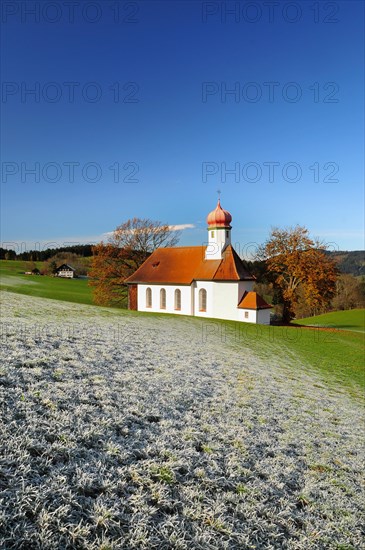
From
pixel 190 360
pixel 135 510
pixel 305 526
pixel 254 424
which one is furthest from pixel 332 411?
pixel 135 510

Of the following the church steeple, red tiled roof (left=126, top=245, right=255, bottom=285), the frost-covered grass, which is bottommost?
the frost-covered grass

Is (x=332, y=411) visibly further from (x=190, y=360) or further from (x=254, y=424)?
(x=190, y=360)

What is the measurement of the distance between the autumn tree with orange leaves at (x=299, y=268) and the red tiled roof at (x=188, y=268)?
9.45 m

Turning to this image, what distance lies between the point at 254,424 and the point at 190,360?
5.92 m

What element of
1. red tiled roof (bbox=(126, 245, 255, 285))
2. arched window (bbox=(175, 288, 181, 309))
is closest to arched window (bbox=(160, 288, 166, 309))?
red tiled roof (bbox=(126, 245, 255, 285))

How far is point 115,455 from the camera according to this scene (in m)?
5.55

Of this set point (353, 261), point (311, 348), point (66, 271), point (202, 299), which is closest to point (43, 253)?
point (66, 271)

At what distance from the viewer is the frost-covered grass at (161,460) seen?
423cm

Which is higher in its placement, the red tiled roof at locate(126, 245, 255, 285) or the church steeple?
the church steeple

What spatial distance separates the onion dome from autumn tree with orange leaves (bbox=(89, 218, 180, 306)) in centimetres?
1603

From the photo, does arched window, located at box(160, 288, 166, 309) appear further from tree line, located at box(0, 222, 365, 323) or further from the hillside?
the hillside

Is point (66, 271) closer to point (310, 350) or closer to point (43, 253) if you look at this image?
point (43, 253)

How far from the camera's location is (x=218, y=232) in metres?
42.3

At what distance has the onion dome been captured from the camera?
138 ft
